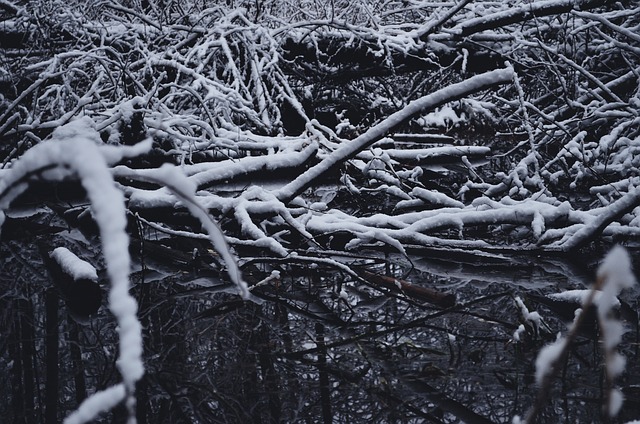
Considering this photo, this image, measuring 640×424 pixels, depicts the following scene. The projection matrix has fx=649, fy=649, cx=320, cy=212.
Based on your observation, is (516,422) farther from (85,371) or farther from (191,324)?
(191,324)

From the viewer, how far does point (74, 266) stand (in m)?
2.80

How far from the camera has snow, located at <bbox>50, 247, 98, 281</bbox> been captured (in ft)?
8.89

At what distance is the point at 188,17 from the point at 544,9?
3.33 metres

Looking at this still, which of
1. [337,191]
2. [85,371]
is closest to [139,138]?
[337,191]

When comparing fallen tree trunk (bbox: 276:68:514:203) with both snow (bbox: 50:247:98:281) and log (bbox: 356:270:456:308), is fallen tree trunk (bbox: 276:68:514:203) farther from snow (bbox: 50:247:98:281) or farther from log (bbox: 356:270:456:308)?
snow (bbox: 50:247:98:281)

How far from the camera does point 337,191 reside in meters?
5.65

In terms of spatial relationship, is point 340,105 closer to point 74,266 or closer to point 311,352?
point 74,266

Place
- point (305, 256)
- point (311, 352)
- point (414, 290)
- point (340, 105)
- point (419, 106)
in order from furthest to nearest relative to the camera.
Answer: point (340, 105)
point (305, 256)
point (419, 106)
point (414, 290)
point (311, 352)

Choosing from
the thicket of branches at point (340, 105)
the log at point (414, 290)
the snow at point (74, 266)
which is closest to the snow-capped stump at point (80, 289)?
the snow at point (74, 266)

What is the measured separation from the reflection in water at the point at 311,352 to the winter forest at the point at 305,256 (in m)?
0.01

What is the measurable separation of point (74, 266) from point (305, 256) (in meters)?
1.08

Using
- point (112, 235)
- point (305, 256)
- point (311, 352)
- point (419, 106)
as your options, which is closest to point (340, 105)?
point (305, 256)

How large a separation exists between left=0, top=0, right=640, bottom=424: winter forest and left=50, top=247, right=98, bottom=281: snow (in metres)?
0.01

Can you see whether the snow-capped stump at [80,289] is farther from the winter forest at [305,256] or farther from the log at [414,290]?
the log at [414,290]
